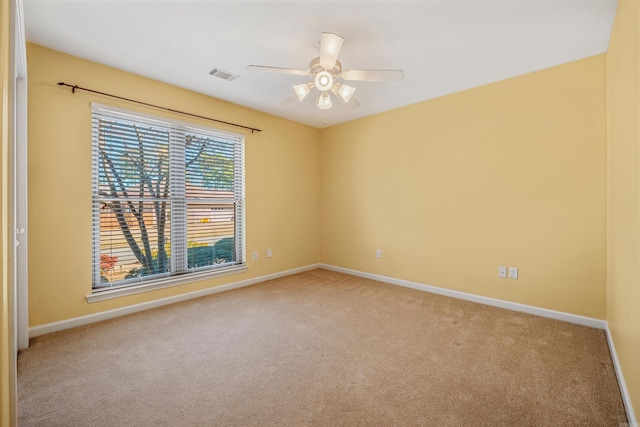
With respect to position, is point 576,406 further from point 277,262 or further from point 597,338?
point 277,262

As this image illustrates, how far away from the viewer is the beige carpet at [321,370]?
160 cm

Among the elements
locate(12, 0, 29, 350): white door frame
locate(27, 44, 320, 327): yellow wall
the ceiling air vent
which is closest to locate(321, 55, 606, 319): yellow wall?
the ceiling air vent

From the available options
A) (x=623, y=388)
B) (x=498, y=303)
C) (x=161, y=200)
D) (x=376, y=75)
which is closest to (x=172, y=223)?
(x=161, y=200)

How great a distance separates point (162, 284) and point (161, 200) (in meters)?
0.98

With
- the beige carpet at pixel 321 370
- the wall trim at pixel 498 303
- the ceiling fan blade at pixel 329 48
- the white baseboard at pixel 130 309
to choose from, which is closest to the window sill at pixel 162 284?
the white baseboard at pixel 130 309

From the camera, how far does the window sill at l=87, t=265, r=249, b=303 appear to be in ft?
9.37

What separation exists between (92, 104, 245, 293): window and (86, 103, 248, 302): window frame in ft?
0.03

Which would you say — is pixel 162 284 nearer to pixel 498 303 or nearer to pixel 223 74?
pixel 223 74

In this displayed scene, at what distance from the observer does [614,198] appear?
6.98ft

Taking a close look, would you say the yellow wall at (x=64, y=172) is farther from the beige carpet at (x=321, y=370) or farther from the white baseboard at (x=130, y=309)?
the beige carpet at (x=321, y=370)

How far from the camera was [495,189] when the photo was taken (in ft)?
10.6

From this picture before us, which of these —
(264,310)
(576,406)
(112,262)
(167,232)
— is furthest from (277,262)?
A: (576,406)

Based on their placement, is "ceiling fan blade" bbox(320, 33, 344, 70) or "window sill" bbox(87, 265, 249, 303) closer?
"ceiling fan blade" bbox(320, 33, 344, 70)

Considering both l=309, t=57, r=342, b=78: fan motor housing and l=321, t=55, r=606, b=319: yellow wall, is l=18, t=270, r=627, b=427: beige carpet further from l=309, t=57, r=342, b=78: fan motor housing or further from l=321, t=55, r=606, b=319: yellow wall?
l=309, t=57, r=342, b=78: fan motor housing
